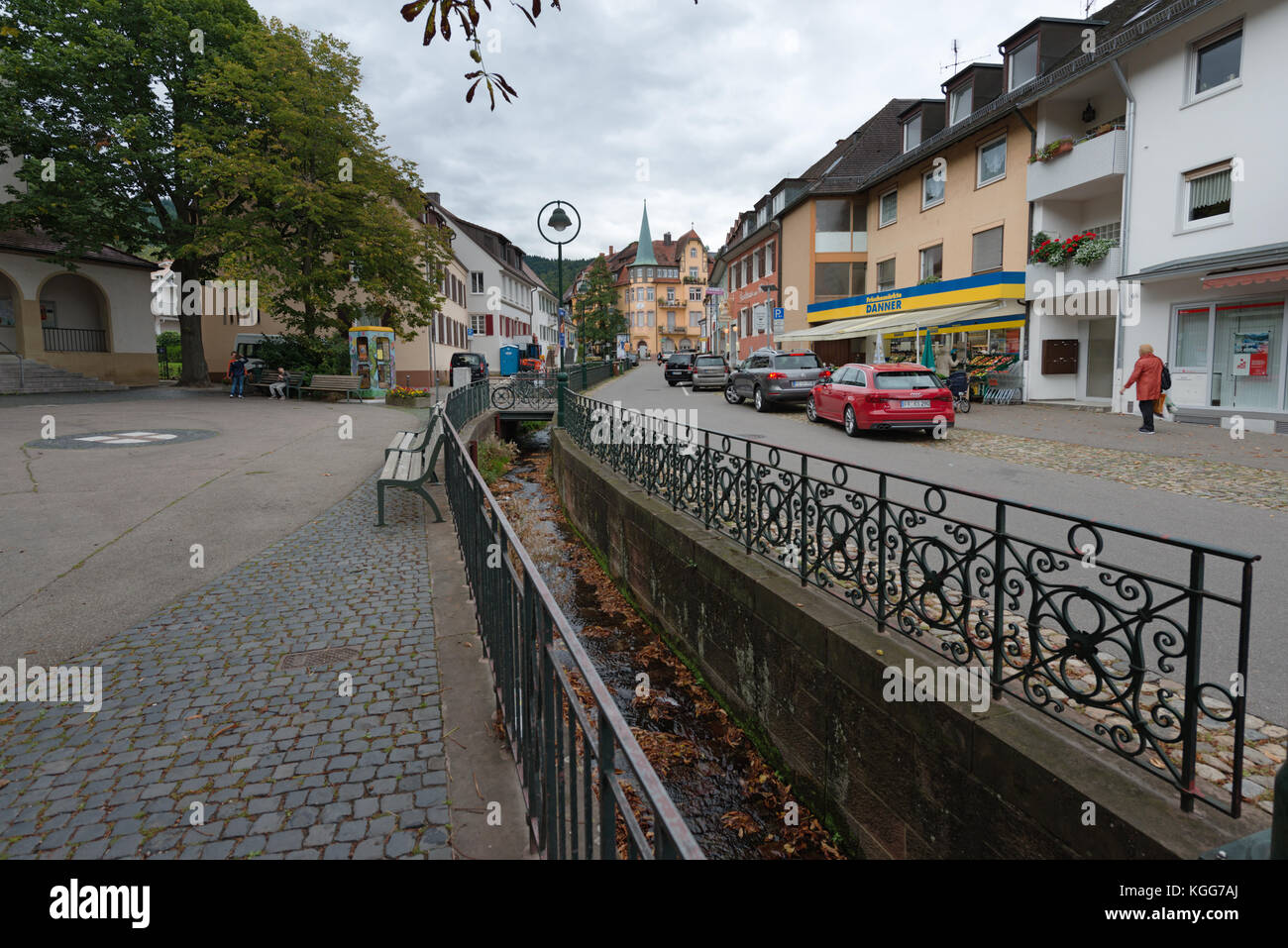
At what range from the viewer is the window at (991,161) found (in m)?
24.7

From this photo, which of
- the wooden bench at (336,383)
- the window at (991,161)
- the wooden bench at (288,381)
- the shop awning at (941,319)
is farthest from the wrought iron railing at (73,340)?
the window at (991,161)

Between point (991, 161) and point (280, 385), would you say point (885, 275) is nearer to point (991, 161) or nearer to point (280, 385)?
point (991, 161)

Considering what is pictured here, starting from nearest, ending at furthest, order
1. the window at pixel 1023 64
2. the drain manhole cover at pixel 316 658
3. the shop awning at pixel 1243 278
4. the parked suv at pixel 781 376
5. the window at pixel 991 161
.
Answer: the drain manhole cover at pixel 316 658 → the shop awning at pixel 1243 278 → the parked suv at pixel 781 376 → the window at pixel 1023 64 → the window at pixel 991 161

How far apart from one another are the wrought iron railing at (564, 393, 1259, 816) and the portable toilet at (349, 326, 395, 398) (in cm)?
1969

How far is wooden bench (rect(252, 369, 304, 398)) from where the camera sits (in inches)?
1024

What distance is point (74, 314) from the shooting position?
31391 mm

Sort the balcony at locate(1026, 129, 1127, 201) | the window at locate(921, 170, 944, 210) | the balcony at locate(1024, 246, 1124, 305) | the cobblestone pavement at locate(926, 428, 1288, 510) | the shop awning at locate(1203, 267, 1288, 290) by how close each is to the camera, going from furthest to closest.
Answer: the window at locate(921, 170, 944, 210) → the balcony at locate(1024, 246, 1124, 305) → the balcony at locate(1026, 129, 1127, 201) → the shop awning at locate(1203, 267, 1288, 290) → the cobblestone pavement at locate(926, 428, 1288, 510)

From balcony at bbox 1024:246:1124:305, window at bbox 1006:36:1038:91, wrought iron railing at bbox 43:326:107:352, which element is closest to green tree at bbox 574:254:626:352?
wrought iron railing at bbox 43:326:107:352

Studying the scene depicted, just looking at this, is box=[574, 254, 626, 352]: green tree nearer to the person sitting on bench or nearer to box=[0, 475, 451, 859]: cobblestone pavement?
the person sitting on bench

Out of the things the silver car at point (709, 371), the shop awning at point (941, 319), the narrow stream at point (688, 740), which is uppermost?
the shop awning at point (941, 319)

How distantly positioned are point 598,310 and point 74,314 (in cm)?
6244

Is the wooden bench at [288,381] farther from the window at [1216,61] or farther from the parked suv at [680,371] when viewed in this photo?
A: the window at [1216,61]

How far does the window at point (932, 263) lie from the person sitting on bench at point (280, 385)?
78.8ft

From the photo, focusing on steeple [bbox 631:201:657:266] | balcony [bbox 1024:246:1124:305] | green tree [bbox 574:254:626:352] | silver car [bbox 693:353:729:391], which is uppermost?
steeple [bbox 631:201:657:266]
